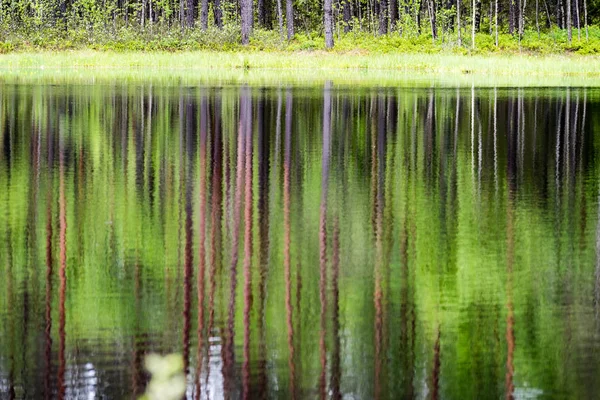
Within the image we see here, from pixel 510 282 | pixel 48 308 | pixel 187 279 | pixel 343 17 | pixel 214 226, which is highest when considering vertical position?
pixel 48 308

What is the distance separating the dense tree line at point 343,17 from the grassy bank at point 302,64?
14.4 ft

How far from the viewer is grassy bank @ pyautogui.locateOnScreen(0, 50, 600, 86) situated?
173 ft

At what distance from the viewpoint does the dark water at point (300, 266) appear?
7.11m

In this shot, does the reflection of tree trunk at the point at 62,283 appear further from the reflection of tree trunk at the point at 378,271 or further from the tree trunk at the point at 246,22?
the tree trunk at the point at 246,22

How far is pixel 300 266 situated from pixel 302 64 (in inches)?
1834

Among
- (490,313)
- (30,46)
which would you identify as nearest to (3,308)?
(490,313)

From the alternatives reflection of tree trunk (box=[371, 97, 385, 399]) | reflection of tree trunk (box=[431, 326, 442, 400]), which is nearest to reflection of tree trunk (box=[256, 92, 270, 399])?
reflection of tree trunk (box=[371, 97, 385, 399])

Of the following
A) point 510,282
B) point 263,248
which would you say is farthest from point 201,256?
point 510,282

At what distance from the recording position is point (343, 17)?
322 feet

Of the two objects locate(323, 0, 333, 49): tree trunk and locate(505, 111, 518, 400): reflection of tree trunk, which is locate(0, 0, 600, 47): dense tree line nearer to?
locate(323, 0, 333, 49): tree trunk

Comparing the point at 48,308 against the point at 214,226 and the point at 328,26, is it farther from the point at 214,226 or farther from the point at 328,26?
the point at 328,26

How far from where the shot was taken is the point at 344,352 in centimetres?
751

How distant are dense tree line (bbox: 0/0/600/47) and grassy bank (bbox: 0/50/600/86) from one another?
14.4ft

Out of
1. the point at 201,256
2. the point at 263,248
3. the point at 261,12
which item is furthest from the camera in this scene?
the point at 261,12
